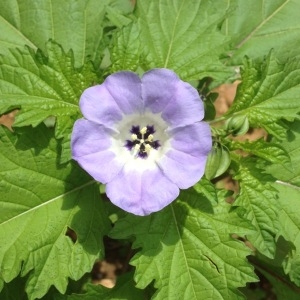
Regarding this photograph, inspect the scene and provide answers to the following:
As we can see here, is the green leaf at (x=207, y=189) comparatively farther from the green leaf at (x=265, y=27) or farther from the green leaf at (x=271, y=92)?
the green leaf at (x=265, y=27)

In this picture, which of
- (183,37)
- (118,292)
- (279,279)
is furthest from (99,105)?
(279,279)

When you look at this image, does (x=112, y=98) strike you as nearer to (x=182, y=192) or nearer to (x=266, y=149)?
(x=182, y=192)

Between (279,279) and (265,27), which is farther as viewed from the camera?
(279,279)

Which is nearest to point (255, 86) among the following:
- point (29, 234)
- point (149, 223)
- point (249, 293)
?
point (149, 223)

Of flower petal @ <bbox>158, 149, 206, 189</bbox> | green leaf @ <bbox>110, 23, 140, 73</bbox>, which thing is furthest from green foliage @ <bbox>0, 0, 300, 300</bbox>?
flower petal @ <bbox>158, 149, 206, 189</bbox>

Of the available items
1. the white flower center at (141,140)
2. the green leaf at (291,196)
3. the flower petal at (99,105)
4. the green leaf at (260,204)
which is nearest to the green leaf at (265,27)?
the green leaf at (291,196)

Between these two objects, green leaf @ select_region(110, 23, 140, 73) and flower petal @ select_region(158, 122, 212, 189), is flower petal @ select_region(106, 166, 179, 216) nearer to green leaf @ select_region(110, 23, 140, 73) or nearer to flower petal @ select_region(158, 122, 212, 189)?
flower petal @ select_region(158, 122, 212, 189)

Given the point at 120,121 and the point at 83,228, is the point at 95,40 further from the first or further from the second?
the point at 83,228
